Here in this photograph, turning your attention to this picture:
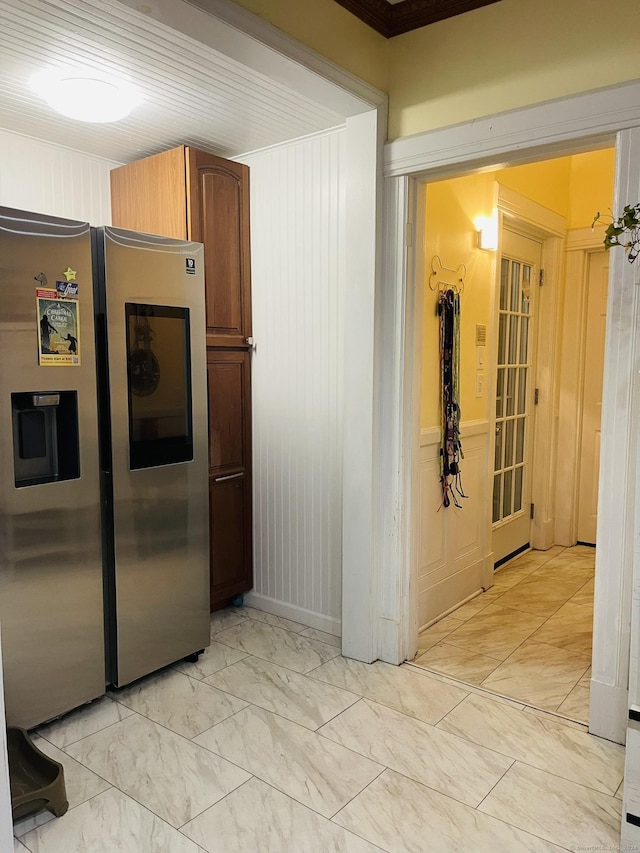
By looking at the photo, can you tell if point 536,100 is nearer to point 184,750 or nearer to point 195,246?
point 195,246

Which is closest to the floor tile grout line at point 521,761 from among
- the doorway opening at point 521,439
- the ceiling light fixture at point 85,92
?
the doorway opening at point 521,439

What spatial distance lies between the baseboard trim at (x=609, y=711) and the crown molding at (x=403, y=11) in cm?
263

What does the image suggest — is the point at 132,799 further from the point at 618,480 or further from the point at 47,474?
the point at 618,480

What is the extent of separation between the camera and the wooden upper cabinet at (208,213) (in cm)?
315

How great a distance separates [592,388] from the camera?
4.65 metres

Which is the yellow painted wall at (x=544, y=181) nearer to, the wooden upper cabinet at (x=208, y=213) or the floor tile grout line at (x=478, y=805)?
the wooden upper cabinet at (x=208, y=213)

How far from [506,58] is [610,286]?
98cm

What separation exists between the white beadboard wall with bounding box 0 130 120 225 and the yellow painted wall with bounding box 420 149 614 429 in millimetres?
1762

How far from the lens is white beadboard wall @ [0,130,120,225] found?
10.2ft

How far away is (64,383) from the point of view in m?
2.39

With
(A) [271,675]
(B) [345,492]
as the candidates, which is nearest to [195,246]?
(B) [345,492]

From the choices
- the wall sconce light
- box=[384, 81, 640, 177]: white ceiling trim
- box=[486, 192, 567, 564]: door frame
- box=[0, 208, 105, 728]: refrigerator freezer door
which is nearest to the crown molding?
box=[384, 81, 640, 177]: white ceiling trim

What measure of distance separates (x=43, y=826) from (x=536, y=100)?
2.98 metres

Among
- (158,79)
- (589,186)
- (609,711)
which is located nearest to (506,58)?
(158,79)
